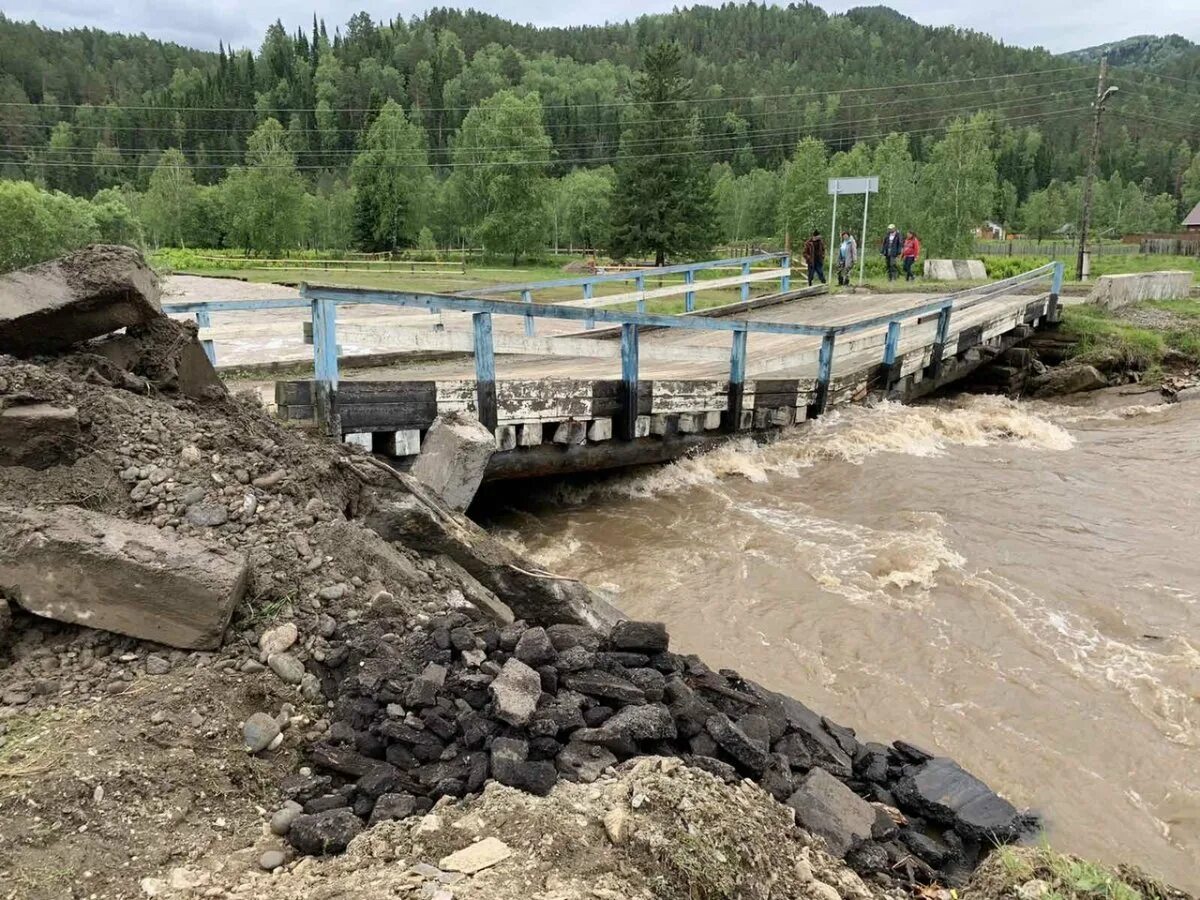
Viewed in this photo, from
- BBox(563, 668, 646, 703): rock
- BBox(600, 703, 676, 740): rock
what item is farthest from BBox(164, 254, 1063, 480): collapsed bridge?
BBox(600, 703, 676, 740): rock

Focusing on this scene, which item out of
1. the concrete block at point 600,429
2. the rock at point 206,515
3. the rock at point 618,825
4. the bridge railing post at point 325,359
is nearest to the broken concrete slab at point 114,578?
the rock at point 206,515

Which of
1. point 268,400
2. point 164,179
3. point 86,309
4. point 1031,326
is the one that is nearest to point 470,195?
point 164,179

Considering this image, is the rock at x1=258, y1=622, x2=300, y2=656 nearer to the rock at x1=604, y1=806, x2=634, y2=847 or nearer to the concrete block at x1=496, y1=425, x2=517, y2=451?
the rock at x1=604, y1=806, x2=634, y2=847

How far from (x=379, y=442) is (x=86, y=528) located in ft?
13.5

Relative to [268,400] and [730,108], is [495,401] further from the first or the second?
[730,108]

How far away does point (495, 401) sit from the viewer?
7.95 m

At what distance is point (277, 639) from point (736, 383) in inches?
297

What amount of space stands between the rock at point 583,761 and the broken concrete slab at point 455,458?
9.73 ft

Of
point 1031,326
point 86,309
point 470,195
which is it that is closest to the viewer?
point 86,309

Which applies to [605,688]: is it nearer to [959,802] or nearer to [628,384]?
[959,802]

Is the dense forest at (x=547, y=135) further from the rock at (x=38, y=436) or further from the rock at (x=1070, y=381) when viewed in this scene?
the rock at (x=38, y=436)

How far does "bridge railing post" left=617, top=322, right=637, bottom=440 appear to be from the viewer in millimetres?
9086

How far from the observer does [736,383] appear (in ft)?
33.9

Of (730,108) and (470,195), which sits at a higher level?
(730,108)
